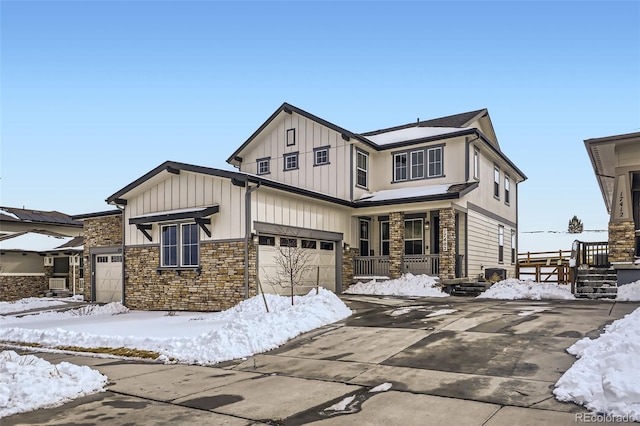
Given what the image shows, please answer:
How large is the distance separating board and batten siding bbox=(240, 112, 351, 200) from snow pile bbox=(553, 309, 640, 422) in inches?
609

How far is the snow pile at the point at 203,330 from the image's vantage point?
9.51 metres

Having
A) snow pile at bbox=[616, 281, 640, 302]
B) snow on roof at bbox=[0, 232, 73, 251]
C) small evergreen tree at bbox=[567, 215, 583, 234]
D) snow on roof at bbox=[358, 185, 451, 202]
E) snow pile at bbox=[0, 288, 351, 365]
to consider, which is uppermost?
snow on roof at bbox=[358, 185, 451, 202]

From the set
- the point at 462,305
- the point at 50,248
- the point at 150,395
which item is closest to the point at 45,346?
the point at 150,395

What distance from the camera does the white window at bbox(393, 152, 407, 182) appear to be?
22750 millimetres

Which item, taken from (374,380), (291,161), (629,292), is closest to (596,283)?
(629,292)

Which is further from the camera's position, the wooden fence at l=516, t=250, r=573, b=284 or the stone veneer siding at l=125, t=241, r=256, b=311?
the wooden fence at l=516, t=250, r=573, b=284

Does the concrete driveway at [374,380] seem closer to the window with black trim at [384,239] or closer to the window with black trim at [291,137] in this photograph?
the window with black trim at [384,239]

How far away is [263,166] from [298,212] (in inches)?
316

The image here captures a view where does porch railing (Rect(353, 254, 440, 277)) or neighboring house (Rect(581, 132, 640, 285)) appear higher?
neighboring house (Rect(581, 132, 640, 285))

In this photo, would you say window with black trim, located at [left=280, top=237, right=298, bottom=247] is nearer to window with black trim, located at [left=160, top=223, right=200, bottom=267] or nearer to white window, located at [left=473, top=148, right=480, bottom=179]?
window with black trim, located at [left=160, top=223, right=200, bottom=267]

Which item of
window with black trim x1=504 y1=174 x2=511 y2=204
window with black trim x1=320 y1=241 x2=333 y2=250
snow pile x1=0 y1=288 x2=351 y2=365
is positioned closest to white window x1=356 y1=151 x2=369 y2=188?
window with black trim x1=320 y1=241 x2=333 y2=250

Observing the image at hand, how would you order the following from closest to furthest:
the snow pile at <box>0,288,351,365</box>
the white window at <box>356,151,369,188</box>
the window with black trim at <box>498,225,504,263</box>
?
the snow pile at <box>0,288,351,365</box> → the white window at <box>356,151,369,188</box> → the window with black trim at <box>498,225,504,263</box>

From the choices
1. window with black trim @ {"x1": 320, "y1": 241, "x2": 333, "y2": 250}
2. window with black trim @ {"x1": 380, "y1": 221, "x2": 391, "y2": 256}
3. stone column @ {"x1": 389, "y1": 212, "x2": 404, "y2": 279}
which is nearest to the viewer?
window with black trim @ {"x1": 320, "y1": 241, "x2": 333, "y2": 250}

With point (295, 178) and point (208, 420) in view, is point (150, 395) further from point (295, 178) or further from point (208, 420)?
point (295, 178)
